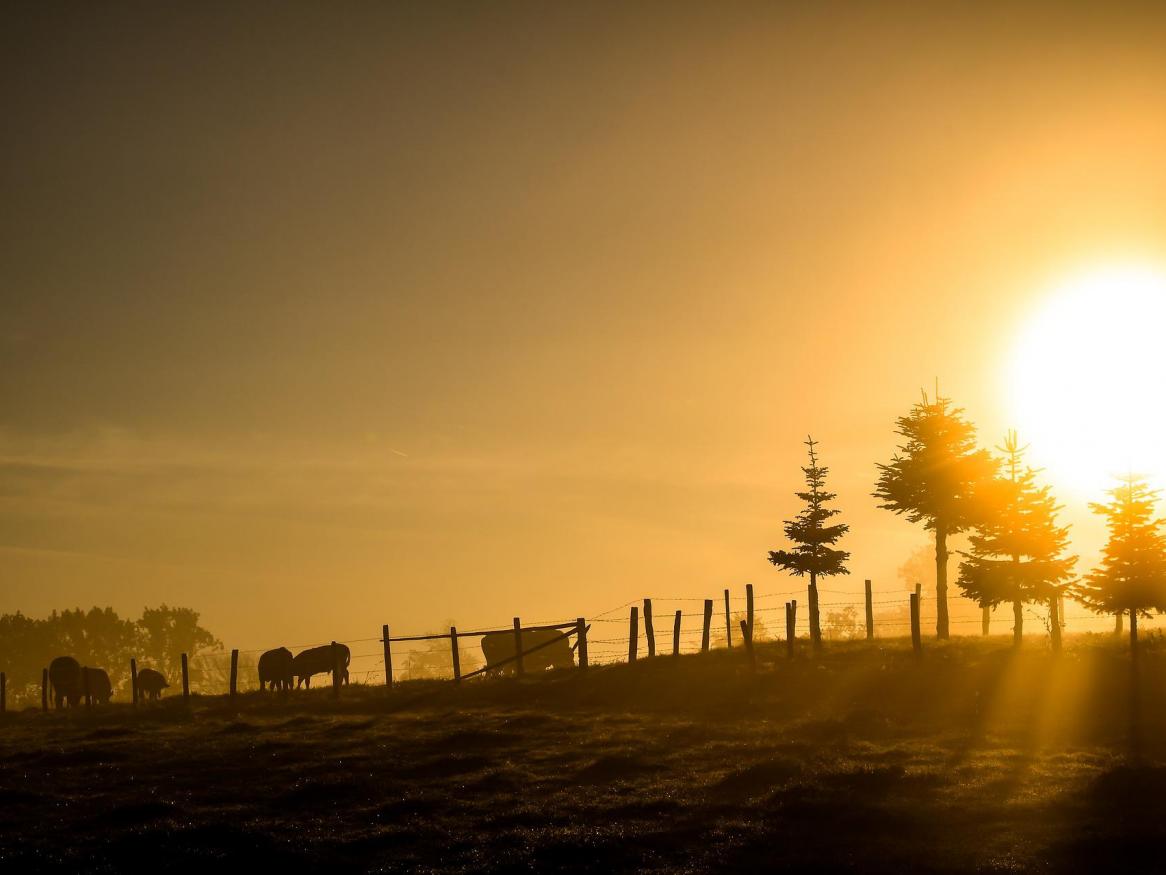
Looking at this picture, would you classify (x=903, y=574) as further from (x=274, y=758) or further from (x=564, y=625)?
(x=274, y=758)

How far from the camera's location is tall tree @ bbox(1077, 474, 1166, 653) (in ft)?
128

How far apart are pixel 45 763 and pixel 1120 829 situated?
28158mm

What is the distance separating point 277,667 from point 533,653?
50.6 feet

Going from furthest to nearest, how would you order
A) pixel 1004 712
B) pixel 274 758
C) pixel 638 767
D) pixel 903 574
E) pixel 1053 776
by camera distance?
pixel 903 574 → pixel 1004 712 → pixel 274 758 → pixel 638 767 → pixel 1053 776

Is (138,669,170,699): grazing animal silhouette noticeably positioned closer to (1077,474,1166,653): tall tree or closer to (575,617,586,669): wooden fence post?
(575,617,586,669): wooden fence post

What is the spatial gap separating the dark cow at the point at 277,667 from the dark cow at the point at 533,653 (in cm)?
1193

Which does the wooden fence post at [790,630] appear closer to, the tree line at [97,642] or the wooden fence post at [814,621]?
the wooden fence post at [814,621]

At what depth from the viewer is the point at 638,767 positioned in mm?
25406

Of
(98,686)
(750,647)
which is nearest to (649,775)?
(750,647)

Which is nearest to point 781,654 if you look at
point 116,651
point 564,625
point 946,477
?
point 564,625

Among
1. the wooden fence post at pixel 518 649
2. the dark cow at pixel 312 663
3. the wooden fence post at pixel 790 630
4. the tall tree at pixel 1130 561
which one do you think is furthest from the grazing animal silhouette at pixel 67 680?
the tall tree at pixel 1130 561

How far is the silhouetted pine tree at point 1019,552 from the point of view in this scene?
45250 mm

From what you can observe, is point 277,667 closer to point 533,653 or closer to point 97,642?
point 533,653

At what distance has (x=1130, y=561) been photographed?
39.6 metres
